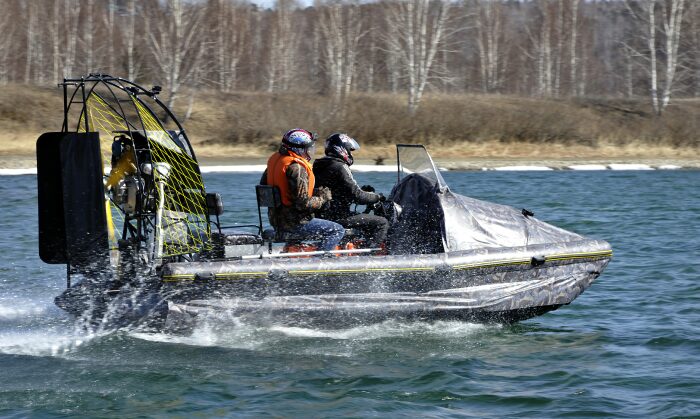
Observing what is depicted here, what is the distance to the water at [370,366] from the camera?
22.0 feet

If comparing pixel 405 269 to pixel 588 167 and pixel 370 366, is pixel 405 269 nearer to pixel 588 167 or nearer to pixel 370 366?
pixel 370 366

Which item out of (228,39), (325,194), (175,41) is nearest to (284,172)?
(325,194)

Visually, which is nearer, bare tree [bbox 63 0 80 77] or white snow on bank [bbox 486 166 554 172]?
white snow on bank [bbox 486 166 554 172]

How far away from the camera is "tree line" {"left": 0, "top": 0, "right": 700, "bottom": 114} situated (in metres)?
36.3

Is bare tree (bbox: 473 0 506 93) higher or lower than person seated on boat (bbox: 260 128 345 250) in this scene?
higher

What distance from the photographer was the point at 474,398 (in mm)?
6922

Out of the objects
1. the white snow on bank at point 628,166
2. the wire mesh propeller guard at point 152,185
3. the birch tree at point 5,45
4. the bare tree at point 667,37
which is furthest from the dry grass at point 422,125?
the wire mesh propeller guard at point 152,185

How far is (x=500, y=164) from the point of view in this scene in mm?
29359

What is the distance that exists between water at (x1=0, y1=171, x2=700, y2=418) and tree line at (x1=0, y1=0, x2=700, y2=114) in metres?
25.3

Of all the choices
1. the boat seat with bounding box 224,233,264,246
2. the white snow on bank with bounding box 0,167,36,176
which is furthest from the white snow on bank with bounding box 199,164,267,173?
the boat seat with bounding box 224,233,264,246

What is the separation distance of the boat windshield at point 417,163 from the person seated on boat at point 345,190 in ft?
1.75

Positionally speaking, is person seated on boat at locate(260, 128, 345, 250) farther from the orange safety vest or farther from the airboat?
the airboat

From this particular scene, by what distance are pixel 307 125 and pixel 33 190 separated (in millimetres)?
12791

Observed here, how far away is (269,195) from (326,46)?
Answer: 112 ft
